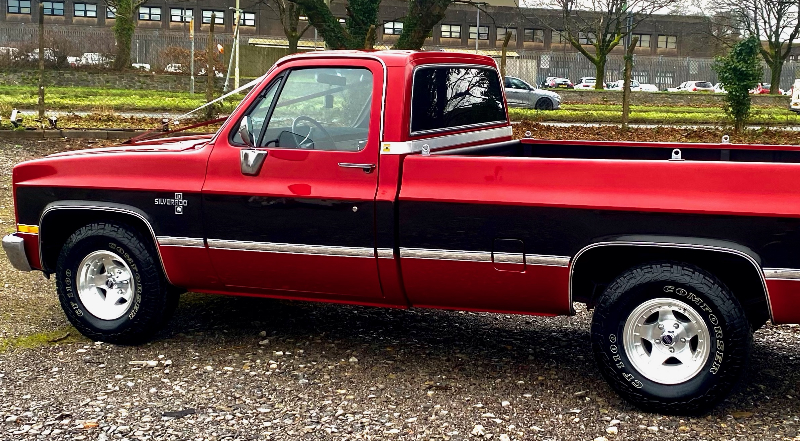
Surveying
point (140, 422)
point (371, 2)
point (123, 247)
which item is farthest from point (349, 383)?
point (371, 2)

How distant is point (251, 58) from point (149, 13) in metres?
24.9

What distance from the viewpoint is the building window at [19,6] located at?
70.9 meters

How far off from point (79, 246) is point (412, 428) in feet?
8.39

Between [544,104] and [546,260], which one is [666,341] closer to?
[546,260]

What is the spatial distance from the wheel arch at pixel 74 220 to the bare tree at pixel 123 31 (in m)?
35.5

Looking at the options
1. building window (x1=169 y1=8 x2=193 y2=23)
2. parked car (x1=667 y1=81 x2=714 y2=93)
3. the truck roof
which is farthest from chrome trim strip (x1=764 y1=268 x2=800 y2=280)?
building window (x1=169 y1=8 x2=193 y2=23)

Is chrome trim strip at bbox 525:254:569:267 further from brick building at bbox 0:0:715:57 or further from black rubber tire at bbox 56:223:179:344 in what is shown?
brick building at bbox 0:0:715:57

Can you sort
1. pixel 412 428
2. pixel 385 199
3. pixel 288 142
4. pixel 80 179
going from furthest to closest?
pixel 80 179
pixel 288 142
pixel 385 199
pixel 412 428

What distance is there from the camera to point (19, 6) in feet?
234

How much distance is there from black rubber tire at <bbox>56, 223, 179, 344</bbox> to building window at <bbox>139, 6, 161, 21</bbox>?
70.9 metres

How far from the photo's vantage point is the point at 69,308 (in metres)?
6.16

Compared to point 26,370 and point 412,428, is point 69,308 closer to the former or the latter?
point 26,370

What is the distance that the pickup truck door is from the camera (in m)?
5.46

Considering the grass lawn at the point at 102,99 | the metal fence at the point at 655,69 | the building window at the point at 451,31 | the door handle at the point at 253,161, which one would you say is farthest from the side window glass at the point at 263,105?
the building window at the point at 451,31
